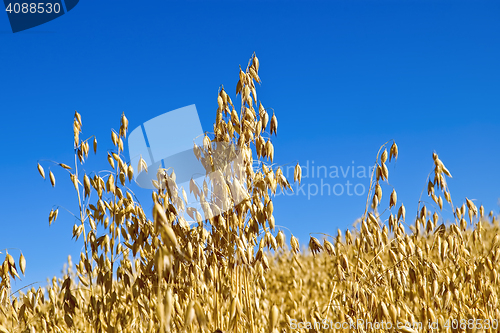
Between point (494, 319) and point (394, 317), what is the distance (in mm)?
897

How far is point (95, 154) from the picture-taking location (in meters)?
3.02

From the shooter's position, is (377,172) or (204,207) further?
(377,172)

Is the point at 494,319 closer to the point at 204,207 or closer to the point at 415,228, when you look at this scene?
the point at 415,228

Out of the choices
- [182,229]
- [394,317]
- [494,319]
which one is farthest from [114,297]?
[494,319]

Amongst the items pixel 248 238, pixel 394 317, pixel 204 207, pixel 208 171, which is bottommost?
pixel 394 317

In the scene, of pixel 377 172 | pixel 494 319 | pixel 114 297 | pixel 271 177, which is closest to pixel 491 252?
pixel 494 319

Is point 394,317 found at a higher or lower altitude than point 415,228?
lower

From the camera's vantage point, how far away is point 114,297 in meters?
2.53

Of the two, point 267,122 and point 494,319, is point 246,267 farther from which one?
point 494,319

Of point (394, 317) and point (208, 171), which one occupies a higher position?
point (208, 171)

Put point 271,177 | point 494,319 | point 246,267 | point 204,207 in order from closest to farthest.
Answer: point 246,267, point 204,207, point 271,177, point 494,319

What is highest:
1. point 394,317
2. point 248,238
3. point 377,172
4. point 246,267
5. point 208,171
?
point 377,172

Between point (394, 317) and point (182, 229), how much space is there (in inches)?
52.2

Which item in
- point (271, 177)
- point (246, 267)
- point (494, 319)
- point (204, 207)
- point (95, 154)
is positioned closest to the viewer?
point (246, 267)
